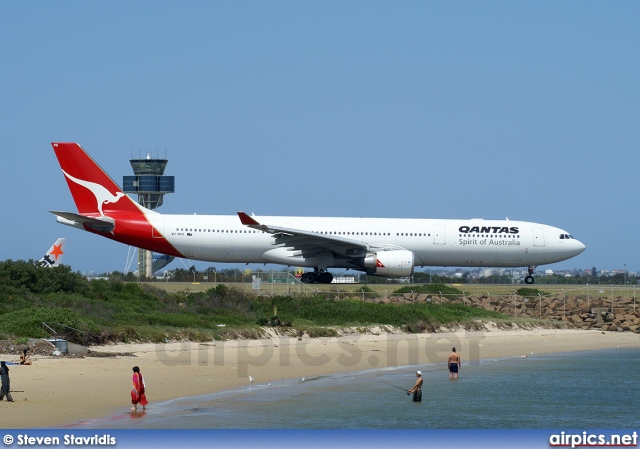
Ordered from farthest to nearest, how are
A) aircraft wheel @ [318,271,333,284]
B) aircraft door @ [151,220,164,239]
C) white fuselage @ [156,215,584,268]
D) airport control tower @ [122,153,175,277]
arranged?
airport control tower @ [122,153,175,277] → aircraft wheel @ [318,271,333,284] → white fuselage @ [156,215,584,268] → aircraft door @ [151,220,164,239]

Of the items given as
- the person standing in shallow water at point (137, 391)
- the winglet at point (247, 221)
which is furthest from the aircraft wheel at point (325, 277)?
the person standing in shallow water at point (137, 391)

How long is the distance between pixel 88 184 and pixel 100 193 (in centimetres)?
73

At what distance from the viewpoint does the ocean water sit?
16859 millimetres

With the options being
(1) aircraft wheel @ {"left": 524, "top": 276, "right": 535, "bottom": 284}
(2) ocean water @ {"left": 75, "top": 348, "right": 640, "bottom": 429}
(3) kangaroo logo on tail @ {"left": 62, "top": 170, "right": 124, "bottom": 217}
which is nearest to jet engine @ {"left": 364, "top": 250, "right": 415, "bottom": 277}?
(1) aircraft wheel @ {"left": 524, "top": 276, "right": 535, "bottom": 284}

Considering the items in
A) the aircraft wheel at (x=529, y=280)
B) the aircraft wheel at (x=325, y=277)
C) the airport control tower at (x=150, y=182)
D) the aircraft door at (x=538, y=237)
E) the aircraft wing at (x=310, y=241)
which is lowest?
the aircraft wheel at (x=325, y=277)

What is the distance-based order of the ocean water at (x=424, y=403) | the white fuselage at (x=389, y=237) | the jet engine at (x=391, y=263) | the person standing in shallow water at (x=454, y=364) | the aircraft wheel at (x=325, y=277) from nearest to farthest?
the ocean water at (x=424, y=403)
the person standing in shallow water at (x=454, y=364)
the jet engine at (x=391, y=263)
the white fuselage at (x=389, y=237)
the aircraft wheel at (x=325, y=277)

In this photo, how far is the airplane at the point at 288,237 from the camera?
139 ft

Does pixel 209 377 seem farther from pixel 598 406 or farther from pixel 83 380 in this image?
pixel 598 406

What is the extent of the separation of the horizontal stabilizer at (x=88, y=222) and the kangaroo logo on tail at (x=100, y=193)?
2.66 feet

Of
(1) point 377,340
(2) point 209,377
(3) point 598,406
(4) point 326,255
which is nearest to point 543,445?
(3) point 598,406

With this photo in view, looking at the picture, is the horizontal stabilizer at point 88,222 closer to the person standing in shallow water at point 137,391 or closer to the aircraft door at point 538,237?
the aircraft door at point 538,237

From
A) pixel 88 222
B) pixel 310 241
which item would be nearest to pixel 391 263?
pixel 310 241

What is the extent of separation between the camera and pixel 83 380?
19.6 meters

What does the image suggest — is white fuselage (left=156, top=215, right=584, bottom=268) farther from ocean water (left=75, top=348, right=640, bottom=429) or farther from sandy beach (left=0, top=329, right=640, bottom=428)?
ocean water (left=75, top=348, right=640, bottom=429)
